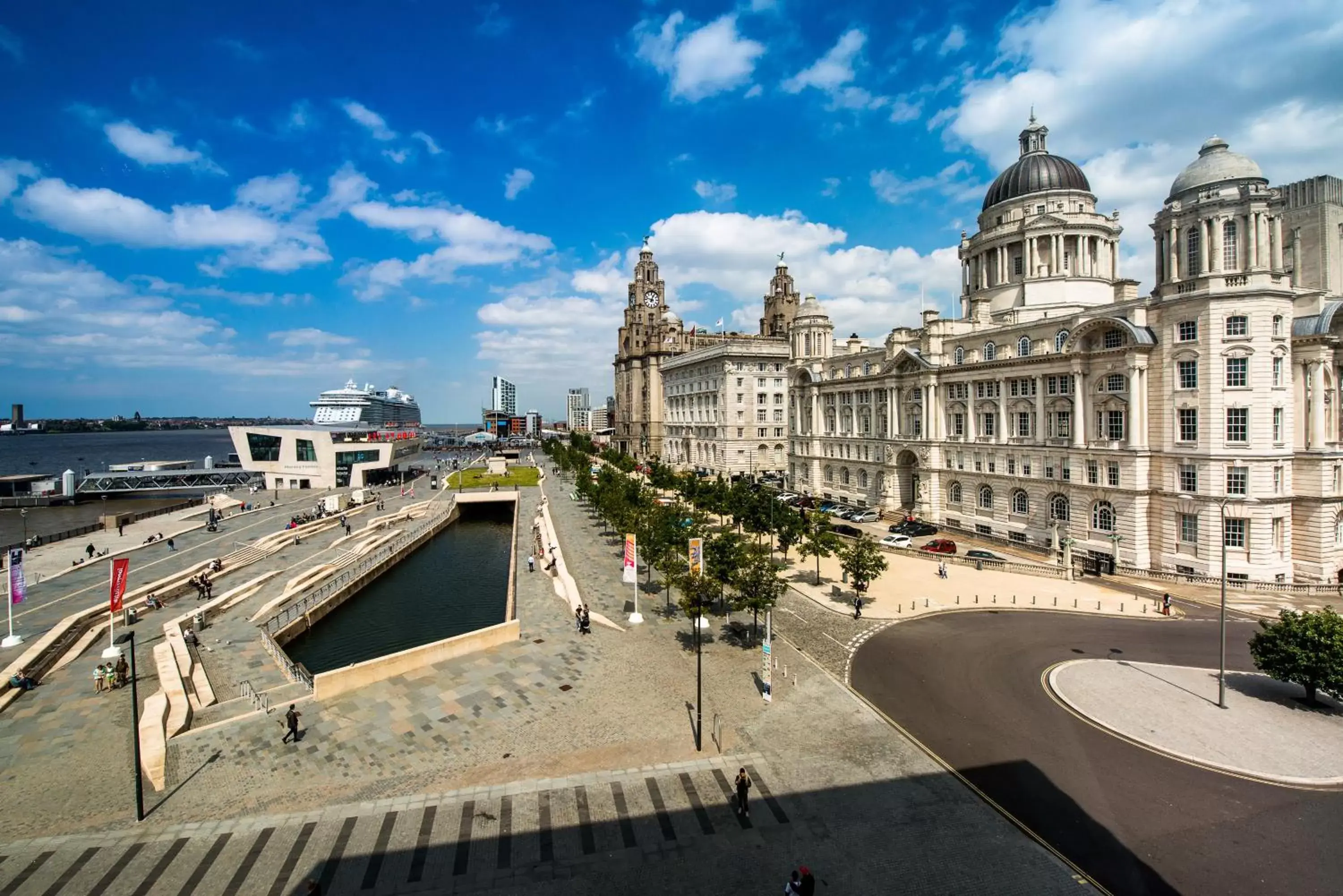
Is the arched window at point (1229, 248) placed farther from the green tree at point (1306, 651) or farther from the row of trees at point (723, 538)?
the row of trees at point (723, 538)

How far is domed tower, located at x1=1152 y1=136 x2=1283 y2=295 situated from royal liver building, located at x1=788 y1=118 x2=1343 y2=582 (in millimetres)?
113

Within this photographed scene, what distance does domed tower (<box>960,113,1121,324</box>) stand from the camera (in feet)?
198

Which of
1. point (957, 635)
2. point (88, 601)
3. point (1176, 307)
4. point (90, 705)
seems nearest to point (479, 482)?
point (88, 601)

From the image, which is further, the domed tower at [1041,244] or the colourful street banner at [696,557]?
the domed tower at [1041,244]

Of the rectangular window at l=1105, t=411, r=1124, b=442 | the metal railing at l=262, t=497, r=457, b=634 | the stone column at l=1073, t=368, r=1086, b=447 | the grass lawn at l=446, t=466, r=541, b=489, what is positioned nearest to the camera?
the metal railing at l=262, t=497, r=457, b=634

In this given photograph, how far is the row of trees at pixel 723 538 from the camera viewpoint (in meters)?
30.7

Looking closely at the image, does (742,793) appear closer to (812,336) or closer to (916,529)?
(916,529)

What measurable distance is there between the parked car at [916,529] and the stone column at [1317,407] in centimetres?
2669

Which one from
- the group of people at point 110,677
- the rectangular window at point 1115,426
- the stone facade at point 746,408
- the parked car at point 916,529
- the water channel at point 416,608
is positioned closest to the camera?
the group of people at point 110,677

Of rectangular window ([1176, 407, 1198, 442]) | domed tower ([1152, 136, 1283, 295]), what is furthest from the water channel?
domed tower ([1152, 136, 1283, 295])

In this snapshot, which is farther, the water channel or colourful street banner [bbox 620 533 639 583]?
the water channel

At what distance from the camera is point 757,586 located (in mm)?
30344

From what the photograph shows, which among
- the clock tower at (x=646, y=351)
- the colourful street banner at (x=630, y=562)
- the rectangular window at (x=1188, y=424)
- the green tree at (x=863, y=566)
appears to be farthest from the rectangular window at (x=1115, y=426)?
the clock tower at (x=646, y=351)

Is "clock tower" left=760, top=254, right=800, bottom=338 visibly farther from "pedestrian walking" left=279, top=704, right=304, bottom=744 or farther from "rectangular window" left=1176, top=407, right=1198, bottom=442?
"pedestrian walking" left=279, top=704, right=304, bottom=744
